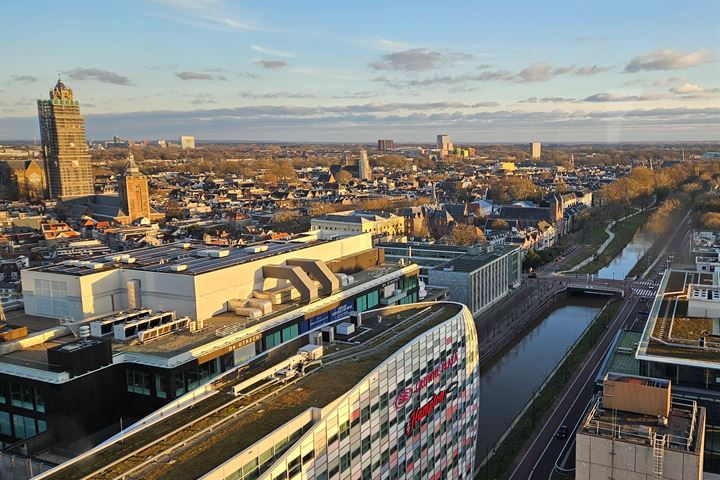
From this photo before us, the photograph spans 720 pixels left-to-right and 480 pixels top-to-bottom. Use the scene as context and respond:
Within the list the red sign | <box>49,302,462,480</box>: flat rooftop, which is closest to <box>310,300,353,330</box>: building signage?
<box>49,302,462,480</box>: flat rooftop

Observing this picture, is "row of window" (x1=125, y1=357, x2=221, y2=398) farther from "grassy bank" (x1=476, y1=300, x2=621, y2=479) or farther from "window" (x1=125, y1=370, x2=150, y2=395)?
"grassy bank" (x1=476, y1=300, x2=621, y2=479)

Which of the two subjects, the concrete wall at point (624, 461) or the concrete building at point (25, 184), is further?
the concrete building at point (25, 184)

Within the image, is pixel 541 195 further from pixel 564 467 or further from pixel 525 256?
pixel 564 467

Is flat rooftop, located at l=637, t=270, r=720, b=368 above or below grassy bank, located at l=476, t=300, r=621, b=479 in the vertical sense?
above

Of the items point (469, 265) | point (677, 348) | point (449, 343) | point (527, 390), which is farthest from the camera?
point (469, 265)

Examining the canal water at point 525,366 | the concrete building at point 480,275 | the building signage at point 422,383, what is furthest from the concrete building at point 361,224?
the building signage at point 422,383

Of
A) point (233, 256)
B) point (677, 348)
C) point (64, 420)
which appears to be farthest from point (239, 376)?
point (677, 348)

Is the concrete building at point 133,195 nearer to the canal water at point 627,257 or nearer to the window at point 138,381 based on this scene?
the canal water at point 627,257
